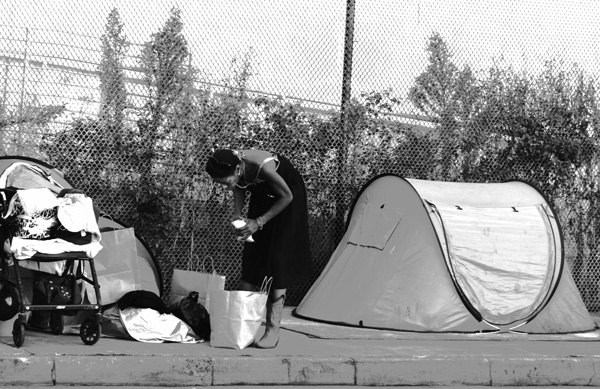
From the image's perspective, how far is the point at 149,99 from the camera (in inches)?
355

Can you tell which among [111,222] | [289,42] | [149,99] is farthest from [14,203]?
[289,42]

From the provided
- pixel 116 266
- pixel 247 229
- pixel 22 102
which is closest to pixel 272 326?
pixel 247 229

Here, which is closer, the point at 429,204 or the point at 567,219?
the point at 429,204

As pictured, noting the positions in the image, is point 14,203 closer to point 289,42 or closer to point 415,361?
point 415,361

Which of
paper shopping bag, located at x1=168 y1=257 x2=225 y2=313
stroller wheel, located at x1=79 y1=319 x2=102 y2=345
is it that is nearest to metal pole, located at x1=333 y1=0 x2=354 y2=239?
paper shopping bag, located at x1=168 y1=257 x2=225 y2=313

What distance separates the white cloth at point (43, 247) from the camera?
6.21m

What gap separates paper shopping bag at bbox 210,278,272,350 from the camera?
21.4 ft

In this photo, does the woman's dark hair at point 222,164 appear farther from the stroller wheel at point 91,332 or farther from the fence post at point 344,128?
the fence post at point 344,128

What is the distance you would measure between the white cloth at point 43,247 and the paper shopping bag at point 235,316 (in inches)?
35.8

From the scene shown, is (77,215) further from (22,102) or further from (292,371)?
(22,102)

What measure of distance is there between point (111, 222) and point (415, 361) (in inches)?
112

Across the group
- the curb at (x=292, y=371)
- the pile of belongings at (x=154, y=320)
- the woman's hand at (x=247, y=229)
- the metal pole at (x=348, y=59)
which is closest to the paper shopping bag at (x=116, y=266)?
the pile of belongings at (x=154, y=320)

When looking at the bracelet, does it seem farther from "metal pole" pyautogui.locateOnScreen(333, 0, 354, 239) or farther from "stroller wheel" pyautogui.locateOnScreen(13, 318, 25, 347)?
"metal pole" pyautogui.locateOnScreen(333, 0, 354, 239)

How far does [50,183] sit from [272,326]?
193cm
